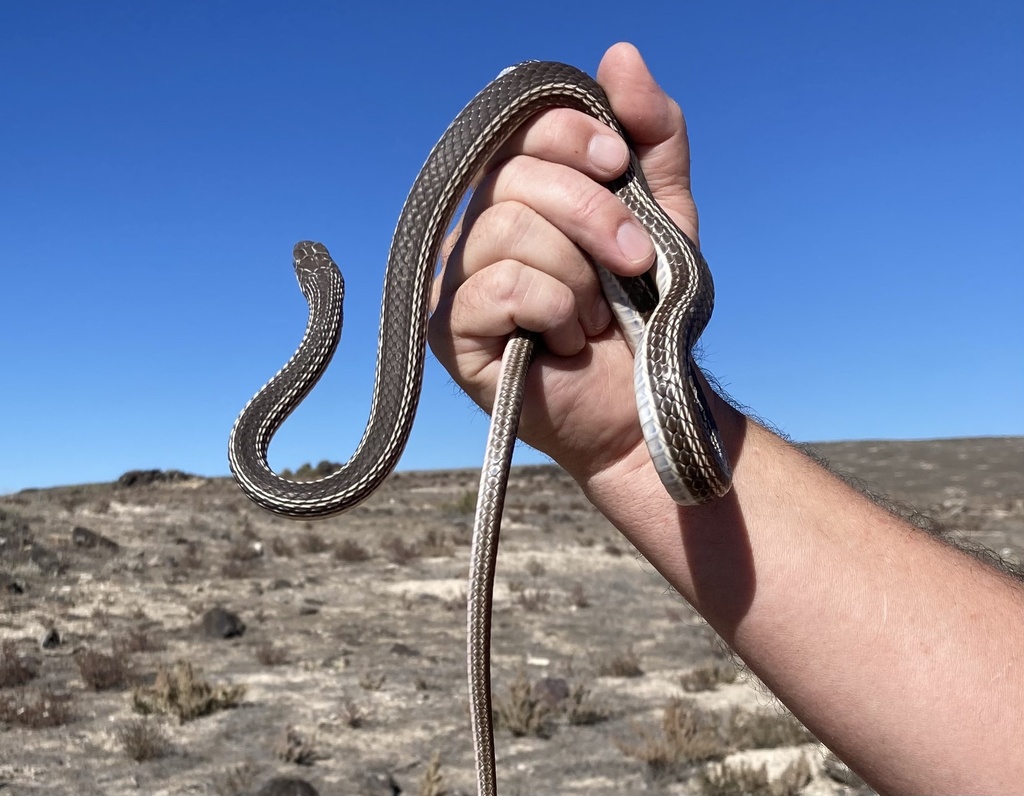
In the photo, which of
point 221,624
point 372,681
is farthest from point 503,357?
point 221,624

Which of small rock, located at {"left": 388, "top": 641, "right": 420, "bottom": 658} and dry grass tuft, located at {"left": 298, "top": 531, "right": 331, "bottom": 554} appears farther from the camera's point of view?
dry grass tuft, located at {"left": 298, "top": 531, "right": 331, "bottom": 554}

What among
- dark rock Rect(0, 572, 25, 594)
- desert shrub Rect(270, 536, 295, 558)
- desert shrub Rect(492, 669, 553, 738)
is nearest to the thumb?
desert shrub Rect(492, 669, 553, 738)

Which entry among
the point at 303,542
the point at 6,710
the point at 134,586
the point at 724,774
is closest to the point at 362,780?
the point at 724,774

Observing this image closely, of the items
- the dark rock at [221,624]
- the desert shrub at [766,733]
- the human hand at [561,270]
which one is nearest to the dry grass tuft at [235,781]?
the desert shrub at [766,733]

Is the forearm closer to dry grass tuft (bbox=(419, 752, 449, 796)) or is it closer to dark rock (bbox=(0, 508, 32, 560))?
dry grass tuft (bbox=(419, 752, 449, 796))

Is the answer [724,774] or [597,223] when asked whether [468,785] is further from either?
[597,223]

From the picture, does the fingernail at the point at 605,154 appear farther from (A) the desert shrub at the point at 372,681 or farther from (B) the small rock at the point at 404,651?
(B) the small rock at the point at 404,651
